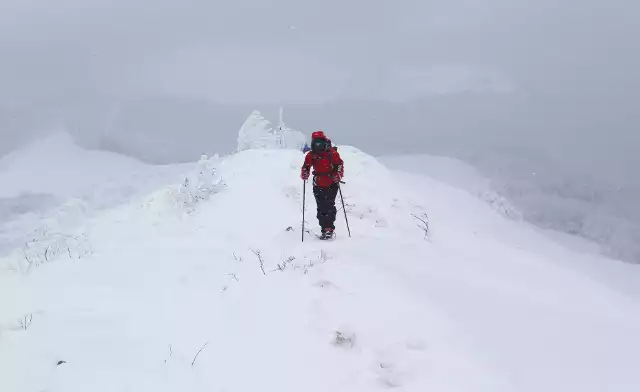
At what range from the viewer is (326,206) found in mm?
9672

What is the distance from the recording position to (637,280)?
Result: 69.7 feet

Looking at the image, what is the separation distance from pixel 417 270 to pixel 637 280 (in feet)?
63.7

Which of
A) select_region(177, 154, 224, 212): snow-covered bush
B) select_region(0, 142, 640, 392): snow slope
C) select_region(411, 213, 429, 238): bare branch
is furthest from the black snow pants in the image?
select_region(177, 154, 224, 212): snow-covered bush

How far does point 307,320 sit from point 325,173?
4569 millimetres

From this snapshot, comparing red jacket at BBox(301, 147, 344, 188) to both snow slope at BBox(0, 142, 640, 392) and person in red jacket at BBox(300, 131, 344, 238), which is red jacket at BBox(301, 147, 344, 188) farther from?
snow slope at BBox(0, 142, 640, 392)

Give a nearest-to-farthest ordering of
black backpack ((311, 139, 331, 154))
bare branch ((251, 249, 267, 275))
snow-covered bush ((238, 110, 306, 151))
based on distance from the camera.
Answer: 1. bare branch ((251, 249, 267, 275))
2. black backpack ((311, 139, 331, 154))
3. snow-covered bush ((238, 110, 306, 151))

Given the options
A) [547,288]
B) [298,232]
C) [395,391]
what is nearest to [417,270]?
[547,288]

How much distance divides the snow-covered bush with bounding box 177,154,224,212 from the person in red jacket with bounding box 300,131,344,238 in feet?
19.2

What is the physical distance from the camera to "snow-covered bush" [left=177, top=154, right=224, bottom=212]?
15.0 meters

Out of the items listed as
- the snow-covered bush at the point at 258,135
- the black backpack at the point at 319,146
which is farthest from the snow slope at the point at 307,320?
the snow-covered bush at the point at 258,135

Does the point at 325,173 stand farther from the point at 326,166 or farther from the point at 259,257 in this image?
the point at 259,257

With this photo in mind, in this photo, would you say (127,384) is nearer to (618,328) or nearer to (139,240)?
(618,328)

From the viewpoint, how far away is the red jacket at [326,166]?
9617 millimetres

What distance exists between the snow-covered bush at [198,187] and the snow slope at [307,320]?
4501mm
